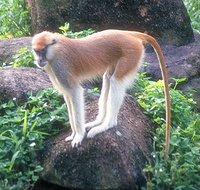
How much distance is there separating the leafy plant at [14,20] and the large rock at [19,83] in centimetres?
250

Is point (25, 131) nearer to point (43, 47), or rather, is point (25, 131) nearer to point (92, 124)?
point (92, 124)

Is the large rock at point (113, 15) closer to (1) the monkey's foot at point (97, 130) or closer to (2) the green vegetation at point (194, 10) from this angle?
(2) the green vegetation at point (194, 10)

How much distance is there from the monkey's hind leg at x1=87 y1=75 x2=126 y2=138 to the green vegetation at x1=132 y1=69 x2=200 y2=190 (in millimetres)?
603

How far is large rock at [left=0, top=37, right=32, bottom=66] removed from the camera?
17.8 ft

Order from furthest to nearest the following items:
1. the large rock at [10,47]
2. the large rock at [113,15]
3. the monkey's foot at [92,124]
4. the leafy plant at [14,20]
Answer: the leafy plant at [14,20], the large rock at [113,15], the large rock at [10,47], the monkey's foot at [92,124]

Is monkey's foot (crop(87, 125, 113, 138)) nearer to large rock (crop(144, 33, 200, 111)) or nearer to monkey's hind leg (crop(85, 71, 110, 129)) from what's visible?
monkey's hind leg (crop(85, 71, 110, 129))

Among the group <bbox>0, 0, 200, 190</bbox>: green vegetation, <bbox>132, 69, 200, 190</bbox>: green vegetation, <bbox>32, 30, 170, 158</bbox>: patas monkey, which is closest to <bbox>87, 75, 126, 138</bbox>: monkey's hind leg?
<bbox>32, 30, 170, 158</bbox>: patas monkey

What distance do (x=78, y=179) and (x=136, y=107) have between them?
4.56ft

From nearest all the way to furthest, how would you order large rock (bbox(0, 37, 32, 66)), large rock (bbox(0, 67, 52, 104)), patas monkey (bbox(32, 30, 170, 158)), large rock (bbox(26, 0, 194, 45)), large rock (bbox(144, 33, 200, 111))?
1. patas monkey (bbox(32, 30, 170, 158))
2. large rock (bbox(0, 67, 52, 104))
3. large rock (bbox(144, 33, 200, 111))
4. large rock (bbox(0, 37, 32, 66))
5. large rock (bbox(26, 0, 194, 45))

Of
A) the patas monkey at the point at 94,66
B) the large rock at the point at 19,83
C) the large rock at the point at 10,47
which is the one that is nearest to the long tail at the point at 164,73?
the patas monkey at the point at 94,66

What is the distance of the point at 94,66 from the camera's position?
3355 mm

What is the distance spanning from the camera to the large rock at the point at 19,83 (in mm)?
3869

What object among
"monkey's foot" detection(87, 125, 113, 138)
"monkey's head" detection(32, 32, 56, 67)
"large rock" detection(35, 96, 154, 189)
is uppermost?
"monkey's head" detection(32, 32, 56, 67)

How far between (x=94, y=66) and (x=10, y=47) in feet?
9.41
